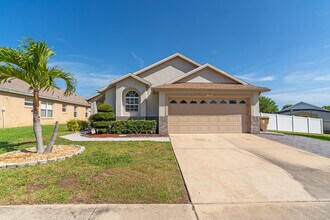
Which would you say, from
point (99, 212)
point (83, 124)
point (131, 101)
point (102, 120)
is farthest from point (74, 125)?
point (99, 212)

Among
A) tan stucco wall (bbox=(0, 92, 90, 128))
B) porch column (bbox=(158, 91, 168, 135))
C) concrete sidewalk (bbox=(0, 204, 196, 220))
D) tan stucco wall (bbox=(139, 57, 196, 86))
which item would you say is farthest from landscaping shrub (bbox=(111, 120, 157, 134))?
tan stucco wall (bbox=(0, 92, 90, 128))

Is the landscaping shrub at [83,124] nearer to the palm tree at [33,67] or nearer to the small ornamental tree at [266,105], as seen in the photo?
the palm tree at [33,67]

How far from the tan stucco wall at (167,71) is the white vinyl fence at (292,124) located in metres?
9.20

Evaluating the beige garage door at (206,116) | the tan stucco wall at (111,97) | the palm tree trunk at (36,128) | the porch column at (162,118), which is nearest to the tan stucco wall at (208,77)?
the beige garage door at (206,116)

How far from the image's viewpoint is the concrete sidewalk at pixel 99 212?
269cm

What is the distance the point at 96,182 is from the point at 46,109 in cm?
1973

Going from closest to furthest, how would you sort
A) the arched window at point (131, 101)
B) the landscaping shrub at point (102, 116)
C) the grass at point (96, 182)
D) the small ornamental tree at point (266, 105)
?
the grass at point (96, 182)
the landscaping shrub at point (102, 116)
the arched window at point (131, 101)
the small ornamental tree at point (266, 105)

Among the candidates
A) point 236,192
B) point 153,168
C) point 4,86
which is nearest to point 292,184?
point 236,192

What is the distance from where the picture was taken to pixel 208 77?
44.0 ft

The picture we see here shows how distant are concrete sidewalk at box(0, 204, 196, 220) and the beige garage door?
359 inches

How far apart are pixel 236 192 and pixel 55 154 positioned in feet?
20.0

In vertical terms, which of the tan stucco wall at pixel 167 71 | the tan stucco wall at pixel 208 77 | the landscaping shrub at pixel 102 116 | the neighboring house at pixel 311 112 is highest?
the tan stucco wall at pixel 167 71

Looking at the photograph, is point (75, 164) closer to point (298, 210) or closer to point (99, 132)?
point (298, 210)

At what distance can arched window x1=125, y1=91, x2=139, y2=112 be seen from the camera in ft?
44.1
